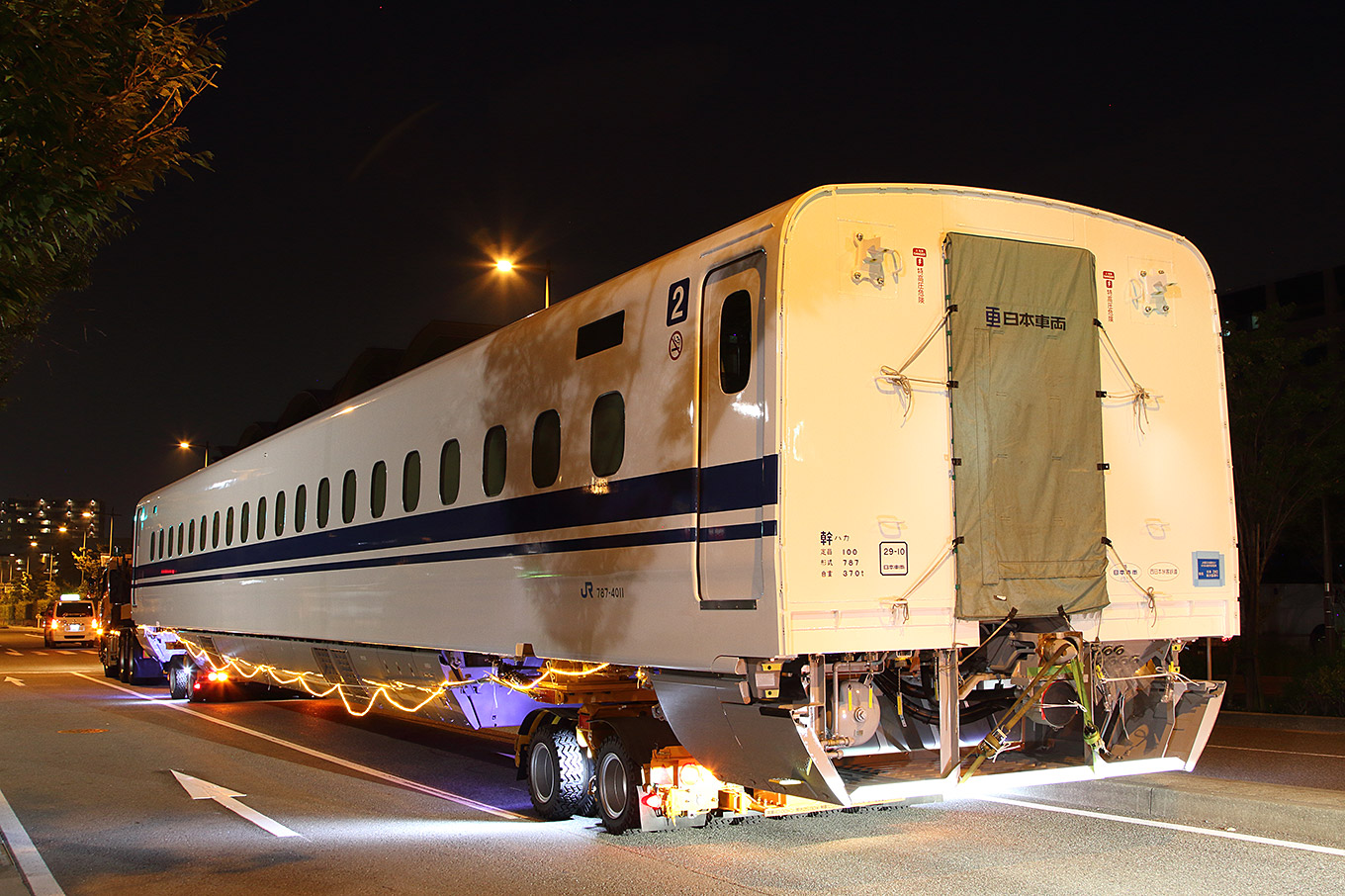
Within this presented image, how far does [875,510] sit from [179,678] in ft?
60.6

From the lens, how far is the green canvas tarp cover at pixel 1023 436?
6.90 metres

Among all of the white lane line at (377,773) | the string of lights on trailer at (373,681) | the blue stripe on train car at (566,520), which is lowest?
the white lane line at (377,773)

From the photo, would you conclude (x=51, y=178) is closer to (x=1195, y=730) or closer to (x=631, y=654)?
(x=631, y=654)

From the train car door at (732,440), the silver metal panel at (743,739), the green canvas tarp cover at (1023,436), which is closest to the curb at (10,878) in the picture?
the silver metal panel at (743,739)

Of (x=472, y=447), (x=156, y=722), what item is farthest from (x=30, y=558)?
(x=472, y=447)

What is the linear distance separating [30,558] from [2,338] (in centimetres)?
14673

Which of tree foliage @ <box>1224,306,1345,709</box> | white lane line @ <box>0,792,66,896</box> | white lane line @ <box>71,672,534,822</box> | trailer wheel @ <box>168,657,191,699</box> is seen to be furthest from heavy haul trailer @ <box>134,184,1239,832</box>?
trailer wheel @ <box>168,657,191,699</box>

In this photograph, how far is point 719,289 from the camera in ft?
23.5

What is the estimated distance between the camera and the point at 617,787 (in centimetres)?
858

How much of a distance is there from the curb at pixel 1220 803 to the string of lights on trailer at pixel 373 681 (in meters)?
4.10

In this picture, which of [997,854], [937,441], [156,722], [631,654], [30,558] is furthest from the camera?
[30,558]

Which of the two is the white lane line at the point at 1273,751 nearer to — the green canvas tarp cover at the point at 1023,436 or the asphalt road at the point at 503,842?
the asphalt road at the point at 503,842

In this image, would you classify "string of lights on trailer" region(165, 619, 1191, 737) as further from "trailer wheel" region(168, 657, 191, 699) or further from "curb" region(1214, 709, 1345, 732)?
"curb" region(1214, 709, 1345, 732)

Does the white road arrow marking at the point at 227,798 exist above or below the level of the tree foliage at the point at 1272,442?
below
